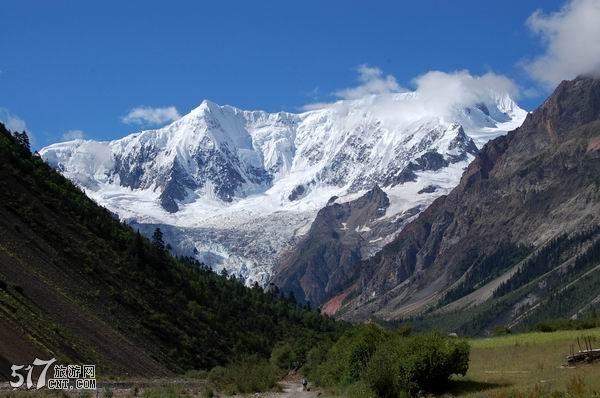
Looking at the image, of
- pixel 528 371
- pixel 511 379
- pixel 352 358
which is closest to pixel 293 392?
pixel 352 358

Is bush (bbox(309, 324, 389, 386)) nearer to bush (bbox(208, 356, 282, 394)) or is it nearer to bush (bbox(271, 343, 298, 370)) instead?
bush (bbox(208, 356, 282, 394))

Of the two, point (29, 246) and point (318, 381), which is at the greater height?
point (29, 246)

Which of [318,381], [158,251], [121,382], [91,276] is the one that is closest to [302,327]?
[158,251]

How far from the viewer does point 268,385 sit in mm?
75250

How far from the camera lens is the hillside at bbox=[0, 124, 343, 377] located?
225 ft

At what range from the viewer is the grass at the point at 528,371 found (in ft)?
139

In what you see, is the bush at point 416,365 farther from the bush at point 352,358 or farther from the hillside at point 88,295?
the hillside at point 88,295

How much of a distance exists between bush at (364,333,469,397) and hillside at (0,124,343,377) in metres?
24.5

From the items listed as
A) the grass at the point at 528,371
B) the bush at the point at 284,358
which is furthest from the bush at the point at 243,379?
the bush at the point at 284,358

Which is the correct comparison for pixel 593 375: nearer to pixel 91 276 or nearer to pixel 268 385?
pixel 268 385

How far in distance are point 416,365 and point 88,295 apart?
161 ft

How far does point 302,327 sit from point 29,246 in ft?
386

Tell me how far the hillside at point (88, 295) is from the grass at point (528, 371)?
31814 mm

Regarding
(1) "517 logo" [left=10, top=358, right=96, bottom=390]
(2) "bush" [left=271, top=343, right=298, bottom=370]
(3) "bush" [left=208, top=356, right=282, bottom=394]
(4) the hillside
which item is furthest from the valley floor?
(2) "bush" [left=271, top=343, right=298, bottom=370]
